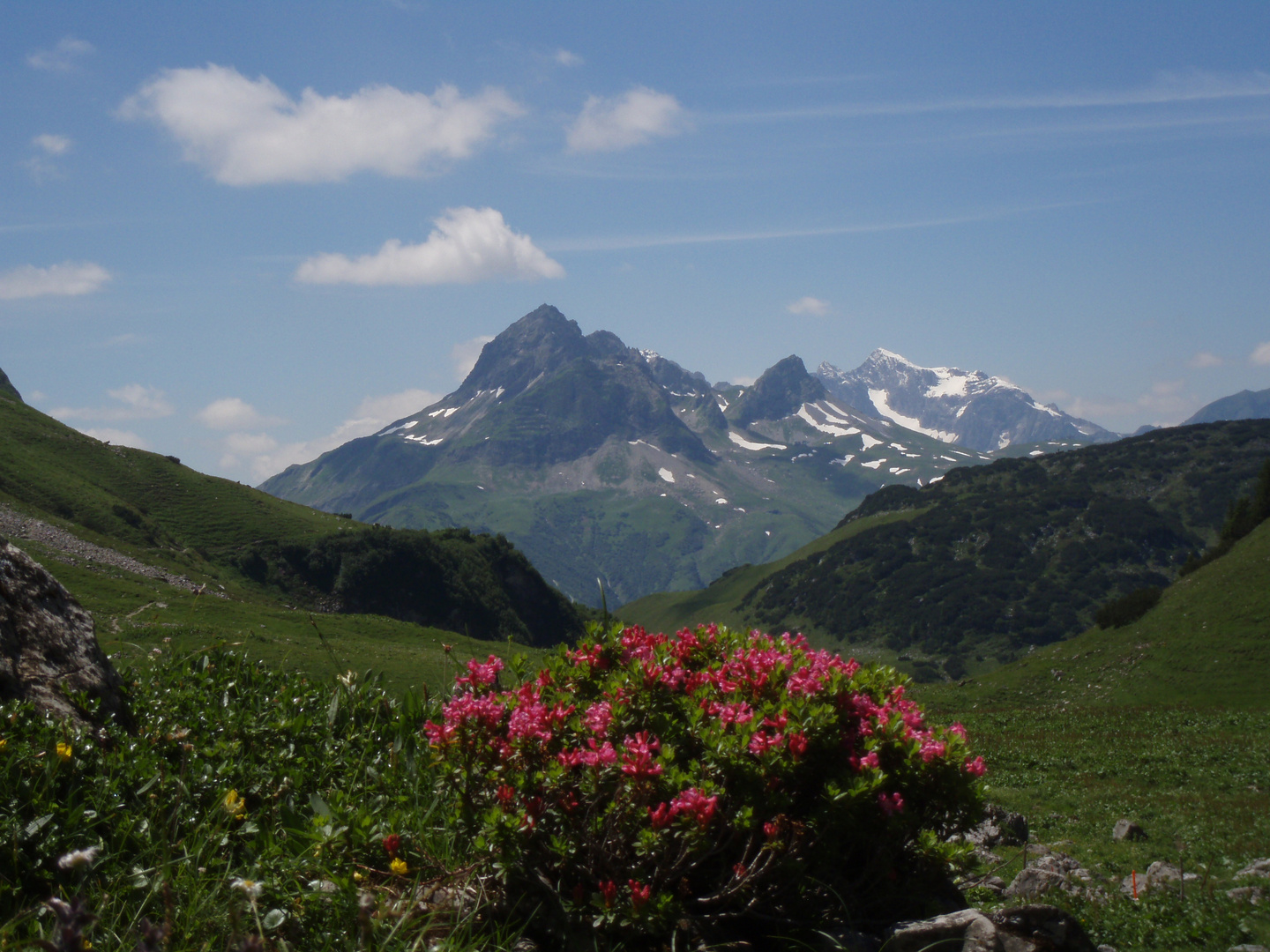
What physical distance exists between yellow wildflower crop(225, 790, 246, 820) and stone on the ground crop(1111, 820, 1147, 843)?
13.1 meters

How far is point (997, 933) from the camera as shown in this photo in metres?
4.23

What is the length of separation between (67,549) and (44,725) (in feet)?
200

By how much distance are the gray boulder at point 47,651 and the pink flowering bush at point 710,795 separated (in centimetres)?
257

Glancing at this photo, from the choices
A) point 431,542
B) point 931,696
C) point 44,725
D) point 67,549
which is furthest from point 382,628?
point 431,542

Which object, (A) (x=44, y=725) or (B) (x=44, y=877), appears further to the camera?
(A) (x=44, y=725)

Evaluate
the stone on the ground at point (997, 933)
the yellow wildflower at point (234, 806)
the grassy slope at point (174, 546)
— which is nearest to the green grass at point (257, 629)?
the grassy slope at point (174, 546)

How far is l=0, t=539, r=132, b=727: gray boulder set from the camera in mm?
5117

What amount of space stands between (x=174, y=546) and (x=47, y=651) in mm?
80941

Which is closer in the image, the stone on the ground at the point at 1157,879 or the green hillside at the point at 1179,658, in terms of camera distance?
the stone on the ground at the point at 1157,879

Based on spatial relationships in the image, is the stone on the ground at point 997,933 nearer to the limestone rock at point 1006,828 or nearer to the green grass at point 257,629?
the limestone rock at point 1006,828

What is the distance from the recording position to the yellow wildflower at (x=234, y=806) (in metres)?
4.40

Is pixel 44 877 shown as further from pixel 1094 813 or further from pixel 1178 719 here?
pixel 1178 719

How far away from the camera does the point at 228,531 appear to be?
8575 centimetres

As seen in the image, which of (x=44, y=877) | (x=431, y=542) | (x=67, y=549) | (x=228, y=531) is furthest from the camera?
(x=431, y=542)
